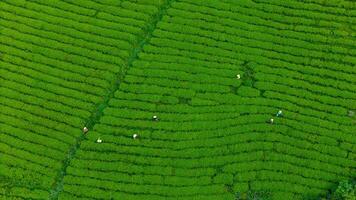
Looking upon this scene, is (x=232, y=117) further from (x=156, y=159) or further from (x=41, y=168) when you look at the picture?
(x=41, y=168)

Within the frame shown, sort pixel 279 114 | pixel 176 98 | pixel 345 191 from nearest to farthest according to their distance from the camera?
1. pixel 345 191
2. pixel 279 114
3. pixel 176 98

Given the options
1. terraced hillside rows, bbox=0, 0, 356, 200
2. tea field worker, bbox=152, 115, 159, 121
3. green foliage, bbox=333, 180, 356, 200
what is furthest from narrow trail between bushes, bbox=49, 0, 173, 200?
green foliage, bbox=333, 180, 356, 200

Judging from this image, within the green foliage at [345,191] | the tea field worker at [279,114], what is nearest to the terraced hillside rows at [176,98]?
the tea field worker at [279,114]

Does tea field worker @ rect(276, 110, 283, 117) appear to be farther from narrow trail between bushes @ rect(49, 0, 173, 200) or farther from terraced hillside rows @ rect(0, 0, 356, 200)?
narrow trail between bushes @ rect(49, 0, 173, 200)

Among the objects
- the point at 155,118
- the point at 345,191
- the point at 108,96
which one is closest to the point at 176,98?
the point at 155,118

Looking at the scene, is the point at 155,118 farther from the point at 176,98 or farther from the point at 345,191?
the point at 345,191

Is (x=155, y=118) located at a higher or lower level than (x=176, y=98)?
lower

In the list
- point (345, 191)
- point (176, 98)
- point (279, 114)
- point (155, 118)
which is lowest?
point (345, 191)
